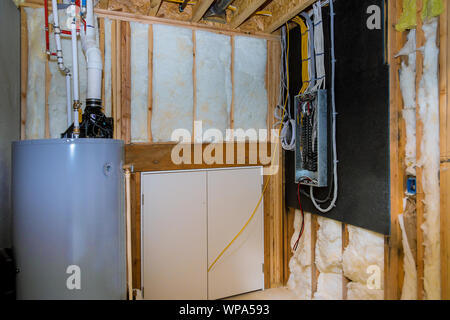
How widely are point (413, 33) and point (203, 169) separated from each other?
2.01m

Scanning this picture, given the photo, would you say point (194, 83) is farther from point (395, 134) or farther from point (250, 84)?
point (395, 134)

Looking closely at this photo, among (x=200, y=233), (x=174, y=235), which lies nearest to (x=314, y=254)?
(x=200, y=233)

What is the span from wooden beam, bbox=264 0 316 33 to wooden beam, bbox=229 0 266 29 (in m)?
0.31

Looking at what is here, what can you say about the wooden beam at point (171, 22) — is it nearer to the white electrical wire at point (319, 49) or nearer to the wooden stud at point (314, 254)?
the white electrical wire at point (319, 49)

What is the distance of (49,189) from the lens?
152 cm

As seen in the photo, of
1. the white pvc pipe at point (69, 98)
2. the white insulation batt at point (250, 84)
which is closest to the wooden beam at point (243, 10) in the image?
the white insulation batt at point (250, 84)

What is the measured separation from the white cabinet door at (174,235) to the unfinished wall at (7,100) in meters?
1.01

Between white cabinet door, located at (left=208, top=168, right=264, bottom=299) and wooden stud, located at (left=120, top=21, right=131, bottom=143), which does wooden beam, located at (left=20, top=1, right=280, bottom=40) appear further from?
white cabinet door, located at (left=208, top=168, right=264, bottom=299)

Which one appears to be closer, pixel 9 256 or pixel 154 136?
pixel 9 256

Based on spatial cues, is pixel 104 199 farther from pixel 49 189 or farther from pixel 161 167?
pixel 161 167

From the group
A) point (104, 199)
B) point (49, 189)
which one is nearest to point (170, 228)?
point (104, 199)

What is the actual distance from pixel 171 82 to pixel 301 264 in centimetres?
229

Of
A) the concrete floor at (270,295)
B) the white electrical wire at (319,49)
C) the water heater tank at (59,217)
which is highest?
the white electrical wire at (319,49)

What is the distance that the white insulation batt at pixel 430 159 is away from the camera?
1.86 meters
